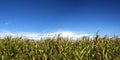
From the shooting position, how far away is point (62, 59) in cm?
814

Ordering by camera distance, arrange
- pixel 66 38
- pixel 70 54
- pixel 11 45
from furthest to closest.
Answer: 1. pixel 66 38
2. pixel 11 45
3. pixel 70 54

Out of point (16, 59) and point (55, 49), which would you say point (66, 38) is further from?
point (16, 59)

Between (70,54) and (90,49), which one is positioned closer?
(70,54)

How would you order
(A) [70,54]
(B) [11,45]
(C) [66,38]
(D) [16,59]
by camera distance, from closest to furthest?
(D) [16,59]
(A) [70,54]
(B) [11,45]
(C) [66,38]

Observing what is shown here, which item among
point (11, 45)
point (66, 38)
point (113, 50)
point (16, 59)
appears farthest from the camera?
point (66, 38)

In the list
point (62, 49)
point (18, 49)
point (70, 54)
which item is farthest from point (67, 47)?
point (18, 49)

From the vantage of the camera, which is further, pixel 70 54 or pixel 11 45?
pixel 11 45

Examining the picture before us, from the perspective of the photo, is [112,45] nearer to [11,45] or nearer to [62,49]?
[62,49]

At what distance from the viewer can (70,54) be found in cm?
850

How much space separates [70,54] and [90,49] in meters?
0.97

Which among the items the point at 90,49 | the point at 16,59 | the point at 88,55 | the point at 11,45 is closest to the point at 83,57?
the point at 88,55

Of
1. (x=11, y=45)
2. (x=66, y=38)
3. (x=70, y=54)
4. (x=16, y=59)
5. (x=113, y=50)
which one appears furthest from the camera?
(x=66, y=38)

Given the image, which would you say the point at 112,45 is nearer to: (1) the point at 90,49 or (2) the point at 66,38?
(1) the point at 90,49

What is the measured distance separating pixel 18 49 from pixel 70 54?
1919mm
